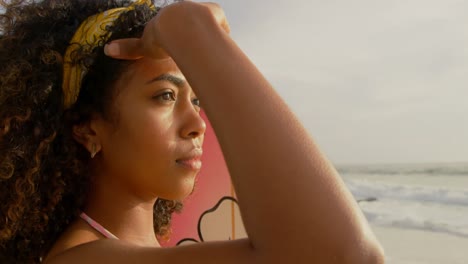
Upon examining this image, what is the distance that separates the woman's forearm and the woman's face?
44 centimetres

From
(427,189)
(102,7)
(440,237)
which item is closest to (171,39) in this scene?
(102,7)

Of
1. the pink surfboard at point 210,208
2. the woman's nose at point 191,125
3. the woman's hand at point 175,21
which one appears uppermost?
the woman's hand at point 175,21

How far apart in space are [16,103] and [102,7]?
44cm

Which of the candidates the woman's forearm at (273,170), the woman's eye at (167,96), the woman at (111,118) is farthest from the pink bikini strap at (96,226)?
the woman's forearm at (273,170)

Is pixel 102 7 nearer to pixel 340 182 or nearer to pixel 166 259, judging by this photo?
pixel 166 259

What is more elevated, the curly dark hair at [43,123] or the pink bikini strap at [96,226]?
the curly dark hair at [43,123]

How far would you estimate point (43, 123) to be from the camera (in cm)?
176

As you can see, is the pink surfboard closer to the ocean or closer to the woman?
the woman

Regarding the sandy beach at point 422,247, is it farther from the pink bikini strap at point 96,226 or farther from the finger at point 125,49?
the finger at point 125,49

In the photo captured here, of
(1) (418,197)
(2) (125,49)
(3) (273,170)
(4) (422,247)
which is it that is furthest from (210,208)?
(1) (418,197)

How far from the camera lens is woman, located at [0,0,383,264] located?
48.0 inches

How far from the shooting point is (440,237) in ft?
30.8

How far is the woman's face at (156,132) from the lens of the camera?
163 centimetres

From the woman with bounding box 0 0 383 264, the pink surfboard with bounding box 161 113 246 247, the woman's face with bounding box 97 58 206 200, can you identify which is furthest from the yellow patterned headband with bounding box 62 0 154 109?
the pink surfboard with bounding box 161 113 246 247
